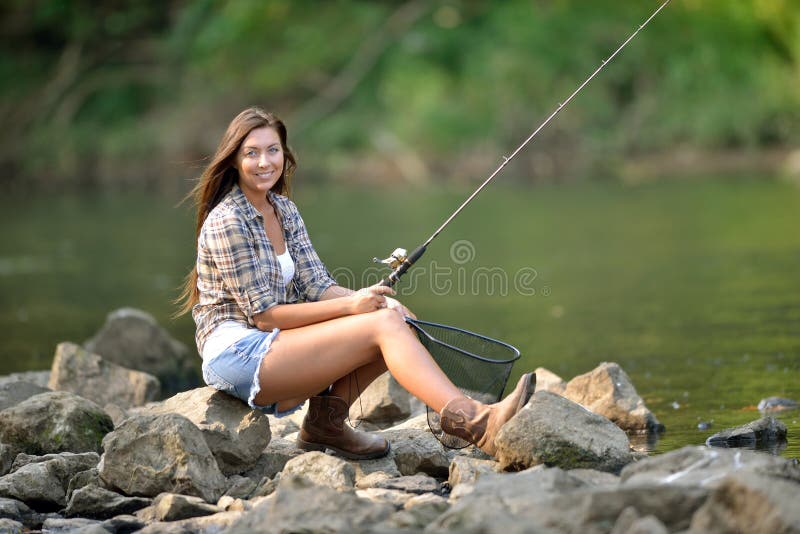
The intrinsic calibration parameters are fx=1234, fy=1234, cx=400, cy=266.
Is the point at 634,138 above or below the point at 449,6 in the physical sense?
below

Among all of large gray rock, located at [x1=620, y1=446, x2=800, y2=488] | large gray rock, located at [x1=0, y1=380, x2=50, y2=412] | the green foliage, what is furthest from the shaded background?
large gray rock, located at [x1=620, y1=446, x2=800, y2=488]

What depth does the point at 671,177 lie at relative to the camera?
23.3m

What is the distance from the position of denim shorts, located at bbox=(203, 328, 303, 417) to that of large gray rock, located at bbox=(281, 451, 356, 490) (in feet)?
0.97

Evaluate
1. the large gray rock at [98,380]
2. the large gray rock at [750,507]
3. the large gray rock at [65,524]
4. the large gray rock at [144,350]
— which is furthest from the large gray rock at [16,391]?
the large gray rock at [750,507]

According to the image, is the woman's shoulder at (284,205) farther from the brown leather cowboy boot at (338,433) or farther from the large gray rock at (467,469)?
the large gray rock at (467,469)

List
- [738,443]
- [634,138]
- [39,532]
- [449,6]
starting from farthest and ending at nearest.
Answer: [449,6] < [634,138] < [738,443] < [39,532]

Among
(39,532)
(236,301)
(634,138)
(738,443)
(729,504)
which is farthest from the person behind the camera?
(634,138)

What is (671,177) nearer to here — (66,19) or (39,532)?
(66,19)

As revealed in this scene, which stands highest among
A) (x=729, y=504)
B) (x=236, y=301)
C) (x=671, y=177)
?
(x=671, y=177)

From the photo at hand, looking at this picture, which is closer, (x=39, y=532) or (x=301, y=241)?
(x=39, y=532)

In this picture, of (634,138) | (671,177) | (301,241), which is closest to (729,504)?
(301,241)

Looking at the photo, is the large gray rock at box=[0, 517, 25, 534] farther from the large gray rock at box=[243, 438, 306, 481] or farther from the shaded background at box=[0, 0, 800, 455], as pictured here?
the shaded background at box=[0, 0, 800, 455]

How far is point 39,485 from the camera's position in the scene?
4328mm

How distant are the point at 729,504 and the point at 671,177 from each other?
2063 cm
